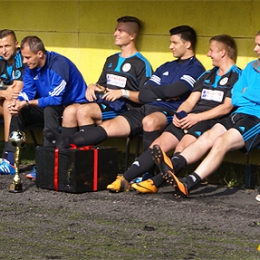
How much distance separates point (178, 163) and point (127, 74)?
1.65 m

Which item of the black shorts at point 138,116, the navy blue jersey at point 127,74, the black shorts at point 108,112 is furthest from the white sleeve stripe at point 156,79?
the black shorts at point 108,112

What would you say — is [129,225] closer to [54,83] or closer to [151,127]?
[151,127]

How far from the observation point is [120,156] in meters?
8.99

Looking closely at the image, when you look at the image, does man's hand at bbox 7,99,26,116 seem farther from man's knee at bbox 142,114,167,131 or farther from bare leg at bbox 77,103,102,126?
man's knee at bbox 142,114,167,131

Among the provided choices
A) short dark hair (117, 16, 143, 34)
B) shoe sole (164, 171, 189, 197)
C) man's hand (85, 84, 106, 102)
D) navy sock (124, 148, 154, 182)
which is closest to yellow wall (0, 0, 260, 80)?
short dark hair (117, 16, 143, 34)

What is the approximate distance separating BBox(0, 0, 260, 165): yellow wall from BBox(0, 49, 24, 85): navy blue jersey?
74 cm

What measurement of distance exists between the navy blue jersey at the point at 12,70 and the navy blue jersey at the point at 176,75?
159 cm

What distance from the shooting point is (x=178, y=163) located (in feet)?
23.7

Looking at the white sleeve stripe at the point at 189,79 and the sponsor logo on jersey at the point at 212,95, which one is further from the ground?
the white sleeve stripe at the point at 189,79

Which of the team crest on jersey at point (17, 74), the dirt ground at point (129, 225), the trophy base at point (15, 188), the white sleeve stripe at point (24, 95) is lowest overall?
the trophy base at point (15, 188)

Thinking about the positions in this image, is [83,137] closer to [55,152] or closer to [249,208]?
[55,152]

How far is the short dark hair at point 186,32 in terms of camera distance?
831cm

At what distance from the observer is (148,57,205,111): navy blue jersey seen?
26.6 feet

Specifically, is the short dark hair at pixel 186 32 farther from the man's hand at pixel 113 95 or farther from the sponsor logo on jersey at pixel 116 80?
the man's hand at pixel 113 95
